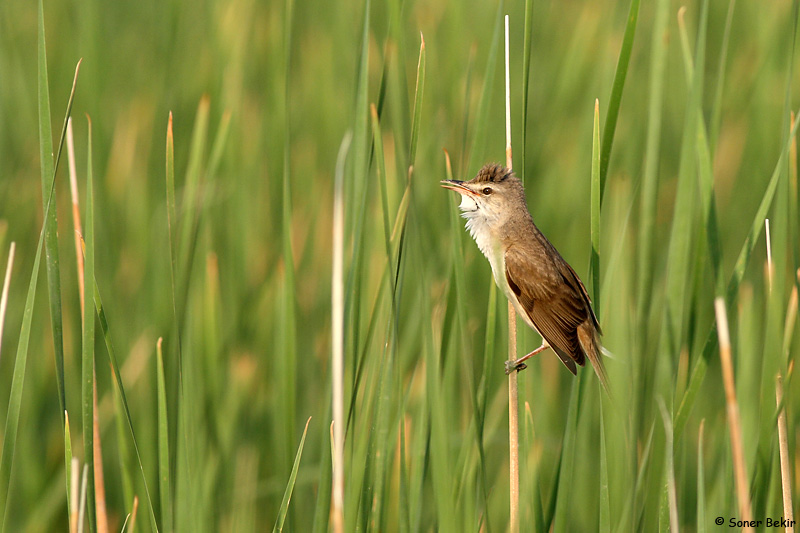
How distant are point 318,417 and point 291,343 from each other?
1.10 metres

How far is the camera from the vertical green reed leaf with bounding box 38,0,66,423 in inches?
69.3

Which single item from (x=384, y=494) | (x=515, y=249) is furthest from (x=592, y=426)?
(x=384, y=494)

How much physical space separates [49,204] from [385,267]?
1.00m

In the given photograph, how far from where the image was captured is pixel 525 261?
2760mm

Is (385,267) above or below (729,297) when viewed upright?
above

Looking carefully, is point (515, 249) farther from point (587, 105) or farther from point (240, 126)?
point (240, 126)

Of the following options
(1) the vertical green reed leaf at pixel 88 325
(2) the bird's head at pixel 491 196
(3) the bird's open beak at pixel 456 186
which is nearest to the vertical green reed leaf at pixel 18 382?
(1) the vertical green reed leaf at pixel 88 325

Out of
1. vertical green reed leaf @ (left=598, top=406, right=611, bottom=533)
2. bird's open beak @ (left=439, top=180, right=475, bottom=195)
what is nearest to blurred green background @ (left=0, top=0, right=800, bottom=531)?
vertical green reed leaf @ (left=598, top=406, right=611, bottom=533)

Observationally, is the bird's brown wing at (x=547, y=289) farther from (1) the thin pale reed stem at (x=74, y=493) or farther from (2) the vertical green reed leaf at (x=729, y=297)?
(1) the thin pale reed stem at (x=74, y=493)

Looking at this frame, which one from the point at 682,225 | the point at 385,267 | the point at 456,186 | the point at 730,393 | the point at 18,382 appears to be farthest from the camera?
the point at 456,186

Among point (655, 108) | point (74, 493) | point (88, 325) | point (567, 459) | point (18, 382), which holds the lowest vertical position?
point (74, 493)

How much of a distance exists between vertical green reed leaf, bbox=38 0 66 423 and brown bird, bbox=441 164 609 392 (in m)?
1.27

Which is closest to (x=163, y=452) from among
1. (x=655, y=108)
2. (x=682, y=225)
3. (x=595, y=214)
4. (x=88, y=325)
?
(x=88, y=325)

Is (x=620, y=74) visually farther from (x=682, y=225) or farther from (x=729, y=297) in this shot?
(x=729, y=297)
